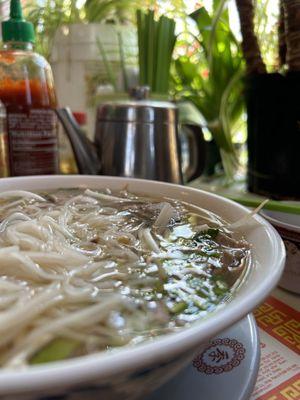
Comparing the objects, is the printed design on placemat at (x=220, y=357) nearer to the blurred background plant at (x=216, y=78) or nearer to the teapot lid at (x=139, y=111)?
the teapot lid at (x=139, y=111)

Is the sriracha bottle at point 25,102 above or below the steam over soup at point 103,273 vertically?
above

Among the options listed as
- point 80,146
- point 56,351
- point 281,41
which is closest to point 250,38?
point 281,41

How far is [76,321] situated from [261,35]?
1482mm

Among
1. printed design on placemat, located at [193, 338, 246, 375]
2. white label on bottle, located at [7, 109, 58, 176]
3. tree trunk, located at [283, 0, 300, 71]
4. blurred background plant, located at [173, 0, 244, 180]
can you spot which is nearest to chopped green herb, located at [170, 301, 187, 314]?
printed design on placemat, located at [193, 338, 246, 375]

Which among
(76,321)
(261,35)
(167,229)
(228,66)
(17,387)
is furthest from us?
(228,66)

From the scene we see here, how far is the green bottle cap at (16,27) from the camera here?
1130mm

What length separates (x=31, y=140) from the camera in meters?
1.14

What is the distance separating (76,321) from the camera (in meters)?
0.44

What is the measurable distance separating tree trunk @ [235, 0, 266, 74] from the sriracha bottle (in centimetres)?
65

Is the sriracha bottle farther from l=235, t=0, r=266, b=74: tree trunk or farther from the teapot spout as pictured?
l=235, t=0, r=266, b=74: tree trunk

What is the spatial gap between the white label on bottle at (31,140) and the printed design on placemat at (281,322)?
28.8 inches

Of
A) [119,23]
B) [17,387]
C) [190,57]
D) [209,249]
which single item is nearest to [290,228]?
[209,249]

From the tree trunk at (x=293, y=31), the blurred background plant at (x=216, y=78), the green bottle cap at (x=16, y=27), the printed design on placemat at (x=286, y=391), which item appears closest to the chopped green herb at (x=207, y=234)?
the printed design on placemat at (x=286, y=391)

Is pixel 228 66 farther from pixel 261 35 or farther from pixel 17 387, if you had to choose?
pixel 17 387
